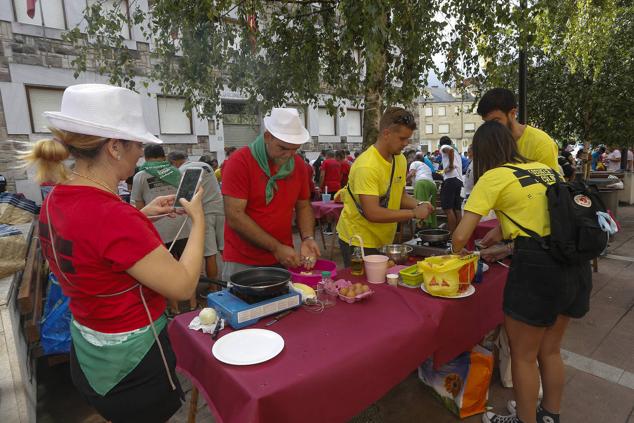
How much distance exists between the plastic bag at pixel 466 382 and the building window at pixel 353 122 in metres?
14.2

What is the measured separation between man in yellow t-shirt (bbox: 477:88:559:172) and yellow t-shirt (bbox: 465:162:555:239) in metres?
0.87

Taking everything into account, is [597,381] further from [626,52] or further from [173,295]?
[626,52]

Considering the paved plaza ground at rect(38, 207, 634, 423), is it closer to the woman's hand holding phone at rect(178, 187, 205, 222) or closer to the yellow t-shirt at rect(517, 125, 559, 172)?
the yellow t-shirt at rect(517, 125, 559, 172)

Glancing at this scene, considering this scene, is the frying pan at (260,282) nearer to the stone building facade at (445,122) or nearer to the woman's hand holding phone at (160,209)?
the woman's hand holding phone at (160,209)

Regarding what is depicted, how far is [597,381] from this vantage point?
111 inches

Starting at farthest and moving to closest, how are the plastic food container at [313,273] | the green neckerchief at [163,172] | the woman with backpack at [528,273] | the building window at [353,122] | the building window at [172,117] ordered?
the building window at [353,122] → the building window at [172,117] → the green neckerchief at [163,172] → the plastic food container at [313,273] → the woman with backpack at [528,273]

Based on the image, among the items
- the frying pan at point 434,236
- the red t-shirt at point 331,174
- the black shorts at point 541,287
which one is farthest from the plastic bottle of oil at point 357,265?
the red t-shirt at point 331,174

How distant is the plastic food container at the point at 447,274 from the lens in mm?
2036

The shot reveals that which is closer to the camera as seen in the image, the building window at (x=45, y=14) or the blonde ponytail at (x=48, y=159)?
the blonde ponytail at (x=48, y=159)

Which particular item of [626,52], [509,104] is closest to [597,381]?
[509,104]

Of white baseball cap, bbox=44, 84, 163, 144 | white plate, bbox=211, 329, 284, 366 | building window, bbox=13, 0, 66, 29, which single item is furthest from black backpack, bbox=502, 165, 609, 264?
building window, bbox=13, 0, 66, 29

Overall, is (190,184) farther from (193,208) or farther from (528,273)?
(528,273)

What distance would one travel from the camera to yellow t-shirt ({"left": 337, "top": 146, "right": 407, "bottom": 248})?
2756 millimetres

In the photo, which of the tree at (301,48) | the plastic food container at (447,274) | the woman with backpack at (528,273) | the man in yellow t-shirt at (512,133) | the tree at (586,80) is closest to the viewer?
the woman with backpack at (528,273)
